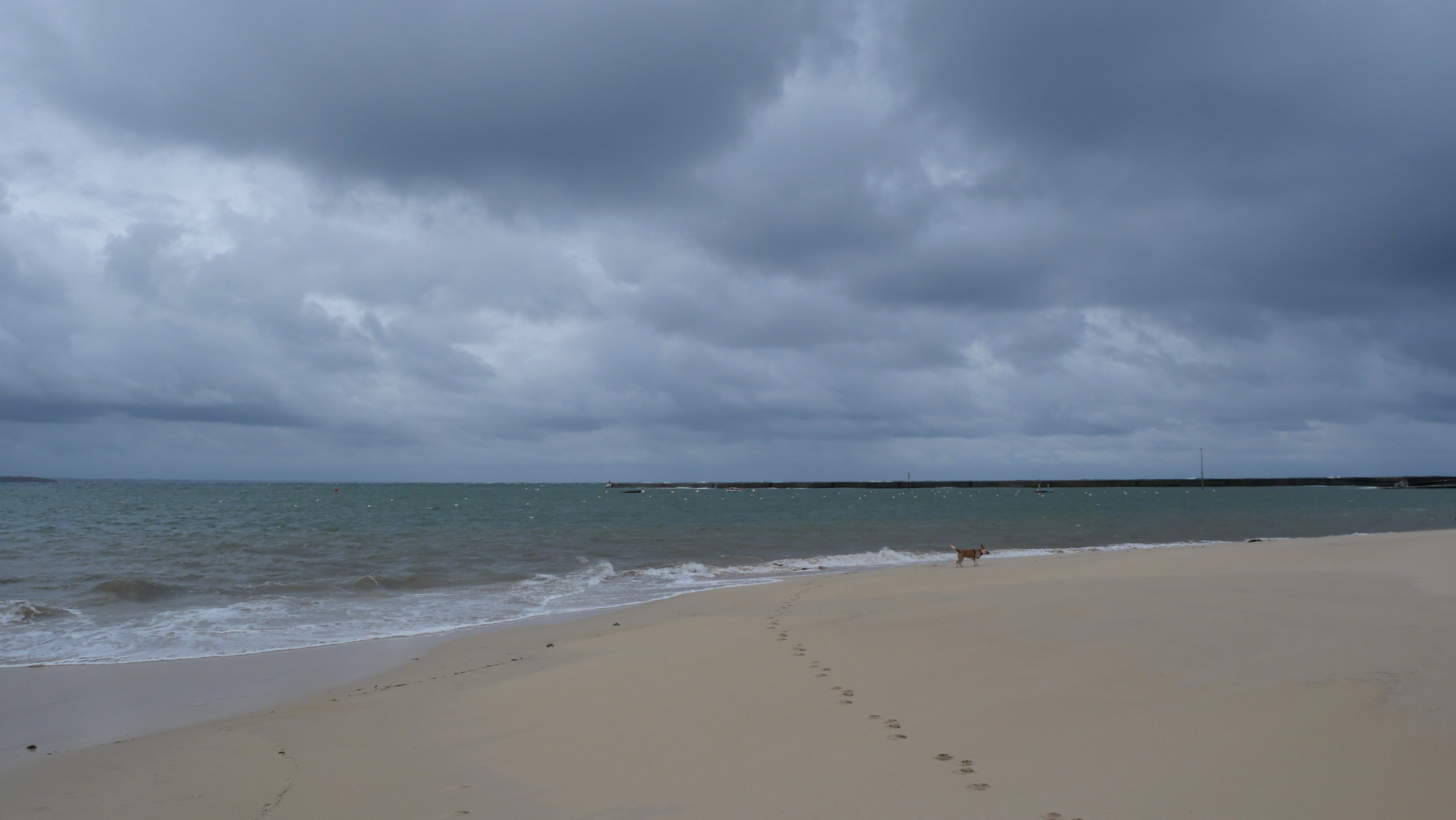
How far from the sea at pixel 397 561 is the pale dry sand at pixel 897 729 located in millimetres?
5899

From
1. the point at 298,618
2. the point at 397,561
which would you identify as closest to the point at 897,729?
the point at 298,618

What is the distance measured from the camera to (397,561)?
25234 mm

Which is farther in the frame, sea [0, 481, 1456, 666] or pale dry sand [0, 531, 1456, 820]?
sea [0, 481, 1456, 666]

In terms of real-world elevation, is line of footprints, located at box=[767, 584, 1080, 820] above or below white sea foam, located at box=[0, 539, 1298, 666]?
above

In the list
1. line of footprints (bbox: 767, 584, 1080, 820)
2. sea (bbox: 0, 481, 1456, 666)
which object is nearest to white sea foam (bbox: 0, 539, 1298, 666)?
sea (bbox: 0, 481, 1456, 666)

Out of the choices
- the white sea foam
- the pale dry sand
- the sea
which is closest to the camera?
the pale dry sand

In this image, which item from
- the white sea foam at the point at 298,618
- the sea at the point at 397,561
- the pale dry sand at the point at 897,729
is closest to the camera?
the pale dry sand at the point at 897,729

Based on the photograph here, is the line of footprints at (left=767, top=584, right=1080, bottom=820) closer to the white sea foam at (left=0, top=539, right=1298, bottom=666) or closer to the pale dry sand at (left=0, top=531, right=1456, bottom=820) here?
the pale dry sand at (left=0, top=531, right=1456, bottom=820)

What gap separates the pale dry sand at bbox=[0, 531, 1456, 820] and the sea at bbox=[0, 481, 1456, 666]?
232 inches

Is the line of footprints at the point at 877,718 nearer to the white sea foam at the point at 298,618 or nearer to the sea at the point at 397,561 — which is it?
the white sea foam at the point at 298,618

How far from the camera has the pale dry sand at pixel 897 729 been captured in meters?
4.62

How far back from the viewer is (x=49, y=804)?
233 inches

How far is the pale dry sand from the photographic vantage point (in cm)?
462

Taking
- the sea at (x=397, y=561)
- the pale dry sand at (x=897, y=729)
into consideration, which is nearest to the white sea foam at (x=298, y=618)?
the sea at (x=397, y=561)
